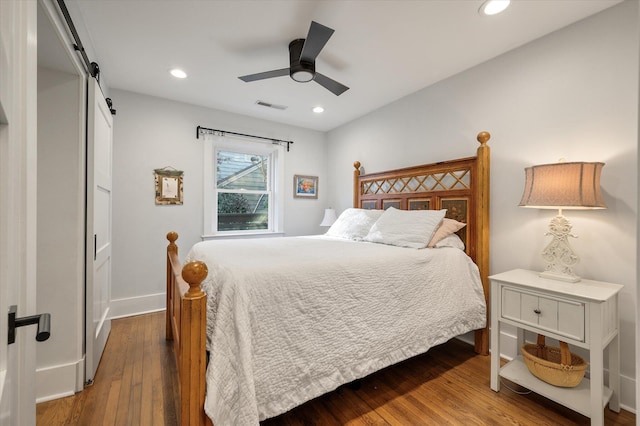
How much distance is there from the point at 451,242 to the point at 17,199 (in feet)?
8.54

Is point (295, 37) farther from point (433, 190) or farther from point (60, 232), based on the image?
point (60, 232)

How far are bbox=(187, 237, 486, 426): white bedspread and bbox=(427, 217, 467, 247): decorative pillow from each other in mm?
186

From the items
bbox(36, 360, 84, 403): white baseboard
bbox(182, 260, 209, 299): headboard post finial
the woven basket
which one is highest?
bbox(182, 260, 209, 299): headboard post finial

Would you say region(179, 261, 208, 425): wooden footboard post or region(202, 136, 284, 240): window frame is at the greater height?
region(202, 136, 284, 240): window frame

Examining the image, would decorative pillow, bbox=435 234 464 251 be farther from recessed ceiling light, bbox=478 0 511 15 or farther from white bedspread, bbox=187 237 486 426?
recessed ceiling light, bbox=478 0 511 15

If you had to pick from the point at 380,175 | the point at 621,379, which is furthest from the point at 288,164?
the point at 621,379

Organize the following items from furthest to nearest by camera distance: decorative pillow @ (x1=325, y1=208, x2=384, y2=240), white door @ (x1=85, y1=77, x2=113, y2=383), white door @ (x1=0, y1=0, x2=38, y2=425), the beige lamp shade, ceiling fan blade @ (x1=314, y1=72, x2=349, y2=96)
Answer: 1. decorative pillow @ (x1=325, y1=208, x2=384, y2=240)
2. ceiling fan blade @ (x1=314, y1=72, x2=349, y2=96)
3. white door @ (x1=85, y1=77, x2=113, y2=383)
4. the beige lamp shade
5. white door @ (x1=0, y1=0, x2=38, y2=425)

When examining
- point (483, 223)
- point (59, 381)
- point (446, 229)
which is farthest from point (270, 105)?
point (59, 381)

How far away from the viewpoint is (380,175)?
351cm

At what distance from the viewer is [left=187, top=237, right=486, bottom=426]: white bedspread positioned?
1.23 metres

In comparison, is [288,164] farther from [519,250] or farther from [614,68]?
[614,68]

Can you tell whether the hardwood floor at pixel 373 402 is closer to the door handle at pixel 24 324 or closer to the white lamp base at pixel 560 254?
the white lamp base at pixel 560 254

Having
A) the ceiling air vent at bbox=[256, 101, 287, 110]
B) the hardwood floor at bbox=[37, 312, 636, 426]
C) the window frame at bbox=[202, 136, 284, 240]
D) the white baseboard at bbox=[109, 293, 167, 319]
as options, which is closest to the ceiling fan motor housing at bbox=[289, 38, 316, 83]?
the ceiling air vent at bbox=[256, 101, 287, 110]

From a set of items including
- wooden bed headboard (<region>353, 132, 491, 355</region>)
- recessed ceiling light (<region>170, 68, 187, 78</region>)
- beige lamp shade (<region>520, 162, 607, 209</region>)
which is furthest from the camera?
recessed ceiling light (<region>170, 68, 187, 78</region>)
